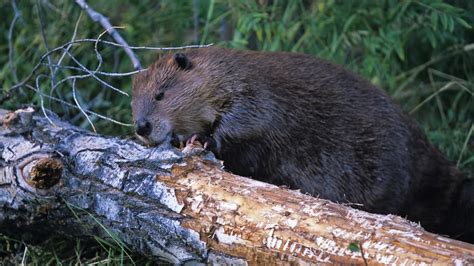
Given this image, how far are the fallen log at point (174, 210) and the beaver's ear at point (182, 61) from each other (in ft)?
1.69

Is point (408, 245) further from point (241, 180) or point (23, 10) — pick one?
point (23, 10)

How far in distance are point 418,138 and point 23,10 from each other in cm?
248

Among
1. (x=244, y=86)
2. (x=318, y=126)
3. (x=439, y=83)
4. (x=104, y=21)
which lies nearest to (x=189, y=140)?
(x=244, y=86)

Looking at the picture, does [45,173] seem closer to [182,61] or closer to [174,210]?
[174,210]

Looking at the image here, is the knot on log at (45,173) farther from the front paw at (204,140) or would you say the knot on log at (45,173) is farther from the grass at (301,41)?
the grass at (301,41)

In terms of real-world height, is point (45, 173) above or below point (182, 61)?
below

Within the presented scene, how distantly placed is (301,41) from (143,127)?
149 cm

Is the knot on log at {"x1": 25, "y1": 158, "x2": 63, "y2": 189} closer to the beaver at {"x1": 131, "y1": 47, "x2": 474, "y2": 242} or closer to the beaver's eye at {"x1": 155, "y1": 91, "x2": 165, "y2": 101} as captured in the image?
the beaver at {"x1": 131, "y1": 47, "x2": 474, "y2": 242}

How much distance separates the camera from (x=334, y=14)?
461cm

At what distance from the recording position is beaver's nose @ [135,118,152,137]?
3.47m

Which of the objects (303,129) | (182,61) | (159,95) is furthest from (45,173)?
(303,129)

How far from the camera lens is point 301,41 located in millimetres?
4730

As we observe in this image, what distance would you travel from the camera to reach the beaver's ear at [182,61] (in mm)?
3629

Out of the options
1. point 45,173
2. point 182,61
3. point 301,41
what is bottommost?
point 45,173
